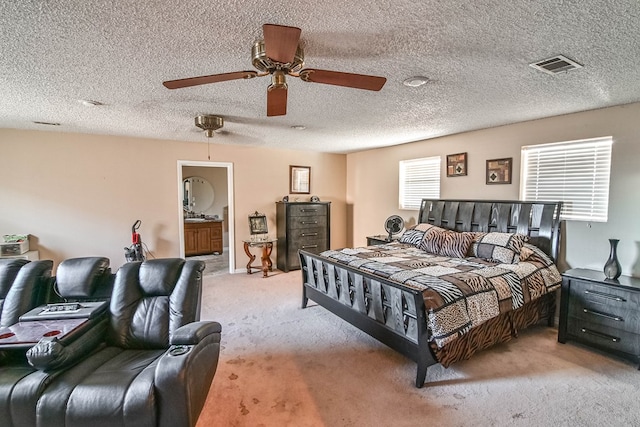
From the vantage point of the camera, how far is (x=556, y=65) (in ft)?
6.84

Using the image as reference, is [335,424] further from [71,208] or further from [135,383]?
[71,208]

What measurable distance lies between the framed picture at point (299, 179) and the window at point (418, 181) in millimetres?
1960

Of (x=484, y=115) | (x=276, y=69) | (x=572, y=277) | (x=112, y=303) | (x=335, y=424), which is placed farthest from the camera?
(x=484, y=115)

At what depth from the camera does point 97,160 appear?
4.59 metres

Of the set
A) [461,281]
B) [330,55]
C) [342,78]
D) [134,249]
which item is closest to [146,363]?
[342,78]

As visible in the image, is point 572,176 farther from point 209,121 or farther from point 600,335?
point 209,121

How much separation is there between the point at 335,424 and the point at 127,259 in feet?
13.9

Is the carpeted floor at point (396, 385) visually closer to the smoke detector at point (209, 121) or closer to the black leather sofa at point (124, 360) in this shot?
the black leather sofa at point (124, 360)

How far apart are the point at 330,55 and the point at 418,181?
11.8 ft

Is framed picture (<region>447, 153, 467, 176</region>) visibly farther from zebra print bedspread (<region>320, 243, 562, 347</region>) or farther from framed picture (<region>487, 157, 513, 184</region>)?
zebra print bedspread (<region>320, 243, 562, 347</region>)

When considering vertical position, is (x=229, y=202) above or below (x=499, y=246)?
above

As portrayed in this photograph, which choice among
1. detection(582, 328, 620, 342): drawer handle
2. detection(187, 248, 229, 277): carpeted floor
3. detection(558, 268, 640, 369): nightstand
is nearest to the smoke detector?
detection(187, 248, 229, 277): carpeted floor

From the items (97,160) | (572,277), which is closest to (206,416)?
(572,277)

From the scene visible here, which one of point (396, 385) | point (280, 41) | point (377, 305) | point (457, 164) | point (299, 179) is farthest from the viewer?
point (299, 179)
